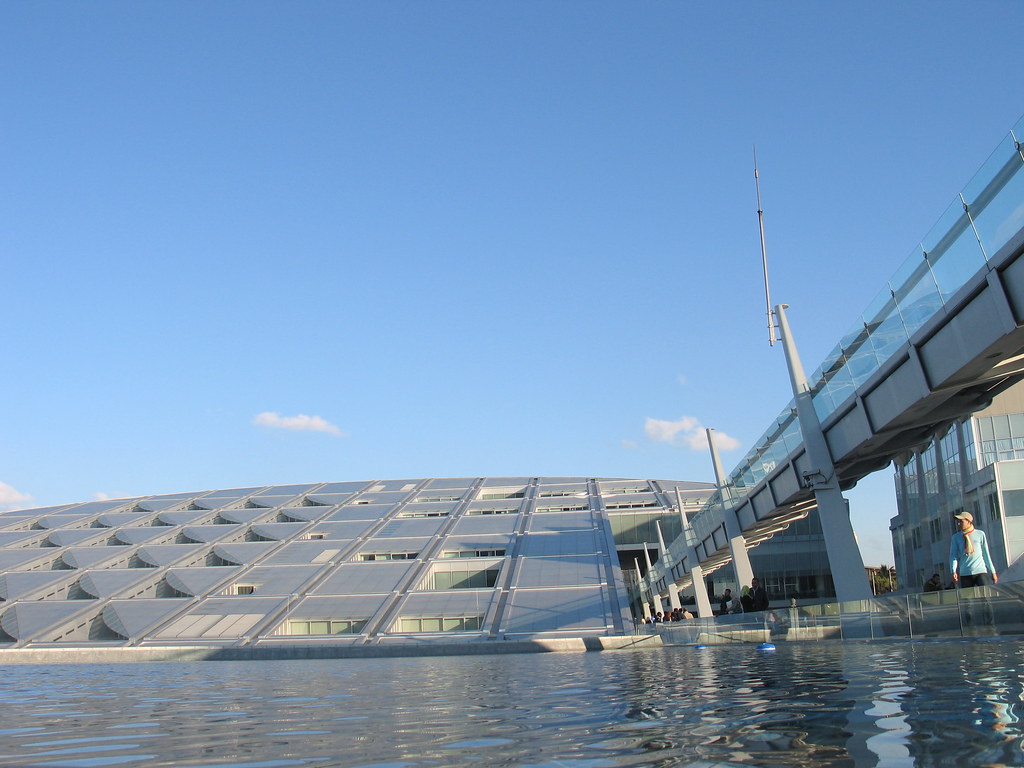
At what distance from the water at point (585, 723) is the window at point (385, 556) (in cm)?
4386

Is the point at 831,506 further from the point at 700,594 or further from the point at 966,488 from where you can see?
the point at 966,488

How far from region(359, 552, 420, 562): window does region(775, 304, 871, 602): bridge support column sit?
35584mm

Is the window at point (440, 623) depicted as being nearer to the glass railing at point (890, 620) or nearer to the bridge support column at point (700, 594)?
the bridge support column at point (700, 594)

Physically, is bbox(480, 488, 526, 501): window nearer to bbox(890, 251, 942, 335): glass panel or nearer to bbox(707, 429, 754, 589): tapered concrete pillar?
bbox(707, 429, 754, 589): tapered concrete pillar

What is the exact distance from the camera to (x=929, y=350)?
15.1 m

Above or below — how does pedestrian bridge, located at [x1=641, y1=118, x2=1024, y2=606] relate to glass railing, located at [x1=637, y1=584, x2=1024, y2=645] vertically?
above

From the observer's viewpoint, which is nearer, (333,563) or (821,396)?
(821,396)

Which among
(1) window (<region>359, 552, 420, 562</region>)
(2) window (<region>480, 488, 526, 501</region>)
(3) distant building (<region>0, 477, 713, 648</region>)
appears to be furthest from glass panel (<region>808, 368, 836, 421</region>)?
(2) window (<region>480, 488, 526, 501</region>)

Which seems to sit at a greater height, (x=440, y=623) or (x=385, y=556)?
(x=385, y=556)

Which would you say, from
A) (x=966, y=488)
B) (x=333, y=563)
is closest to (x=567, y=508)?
(x=333, y=563)

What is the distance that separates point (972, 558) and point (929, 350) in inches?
144

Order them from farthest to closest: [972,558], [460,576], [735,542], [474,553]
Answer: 1. [474,553]
2. [460,576]
3. [735,542]
4. [972,558]

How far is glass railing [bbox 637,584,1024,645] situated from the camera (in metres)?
12.7

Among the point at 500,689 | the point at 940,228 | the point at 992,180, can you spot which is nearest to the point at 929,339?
the point at 940,228
